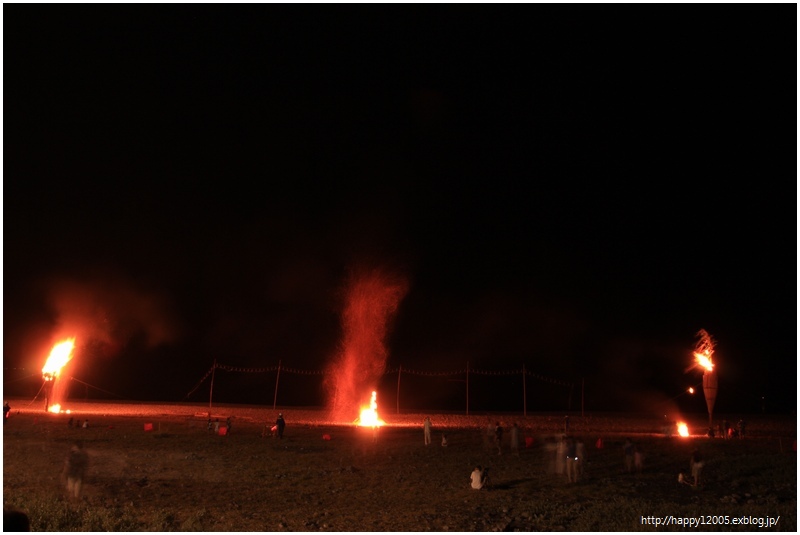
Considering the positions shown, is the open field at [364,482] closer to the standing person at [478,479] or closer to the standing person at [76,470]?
the standing person at [478,479]

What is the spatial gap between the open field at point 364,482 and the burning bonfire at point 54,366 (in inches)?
258

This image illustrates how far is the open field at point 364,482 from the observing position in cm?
1445

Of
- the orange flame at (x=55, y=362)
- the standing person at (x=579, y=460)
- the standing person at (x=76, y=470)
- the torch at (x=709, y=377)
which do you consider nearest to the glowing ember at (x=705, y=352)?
the torch at (x=709, y=377)

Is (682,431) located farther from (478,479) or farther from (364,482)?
(364,482)

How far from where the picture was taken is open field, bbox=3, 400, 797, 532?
47.4ft

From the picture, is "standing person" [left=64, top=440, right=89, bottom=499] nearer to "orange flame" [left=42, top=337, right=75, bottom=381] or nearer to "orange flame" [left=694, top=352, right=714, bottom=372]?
"orange flame" [left=42, top=337, right=75, bottom=381]

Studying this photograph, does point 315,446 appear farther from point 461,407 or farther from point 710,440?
point 461,407

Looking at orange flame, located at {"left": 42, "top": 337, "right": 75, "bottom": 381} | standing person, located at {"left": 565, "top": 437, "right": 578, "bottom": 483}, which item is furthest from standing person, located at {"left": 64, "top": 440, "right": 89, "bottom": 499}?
orange flame, located at {"left": 42, "top": 337, "right": 75, "bottom": 381}

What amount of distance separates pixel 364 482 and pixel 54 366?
27987 millimetres

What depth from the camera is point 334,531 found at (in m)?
13.8

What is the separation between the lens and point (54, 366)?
38.7 metres

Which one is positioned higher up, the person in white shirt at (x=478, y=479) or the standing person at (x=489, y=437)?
the standing person at (x=489, y=437)

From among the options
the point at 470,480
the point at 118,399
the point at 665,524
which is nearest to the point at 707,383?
the point at 470,480

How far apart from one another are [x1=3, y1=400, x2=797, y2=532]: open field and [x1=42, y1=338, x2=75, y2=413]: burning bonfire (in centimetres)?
654
